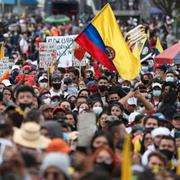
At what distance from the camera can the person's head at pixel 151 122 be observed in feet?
49.3

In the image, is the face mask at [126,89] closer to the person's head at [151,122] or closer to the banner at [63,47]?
the banner at [63,47]

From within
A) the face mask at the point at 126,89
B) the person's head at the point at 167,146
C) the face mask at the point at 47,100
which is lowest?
the person's head at the point at 167,146

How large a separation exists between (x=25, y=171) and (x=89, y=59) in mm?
18971

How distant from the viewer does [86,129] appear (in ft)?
45.1

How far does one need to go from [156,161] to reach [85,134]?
1429 mm

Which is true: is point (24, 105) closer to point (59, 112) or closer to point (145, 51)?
point (59, 112)

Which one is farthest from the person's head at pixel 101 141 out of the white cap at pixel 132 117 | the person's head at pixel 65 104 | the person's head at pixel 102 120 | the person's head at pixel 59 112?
the person's head at pixel 65 104

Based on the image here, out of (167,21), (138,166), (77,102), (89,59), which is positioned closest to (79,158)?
(138,166)

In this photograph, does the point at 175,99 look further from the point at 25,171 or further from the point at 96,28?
the point at 25,171

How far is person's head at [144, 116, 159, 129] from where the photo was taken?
15.0m

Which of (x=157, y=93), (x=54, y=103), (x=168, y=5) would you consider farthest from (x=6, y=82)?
(x=168, y=5)

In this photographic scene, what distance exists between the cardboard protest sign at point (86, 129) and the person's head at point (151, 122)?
1.10 m

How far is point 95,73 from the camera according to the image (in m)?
26.0

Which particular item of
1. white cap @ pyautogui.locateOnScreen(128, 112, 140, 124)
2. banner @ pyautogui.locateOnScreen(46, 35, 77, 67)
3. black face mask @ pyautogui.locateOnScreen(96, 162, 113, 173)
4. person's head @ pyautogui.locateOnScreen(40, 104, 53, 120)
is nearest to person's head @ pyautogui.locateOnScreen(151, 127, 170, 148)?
person's head @ pyautogui.locateOnScreen(40, 104, 53, 120)
